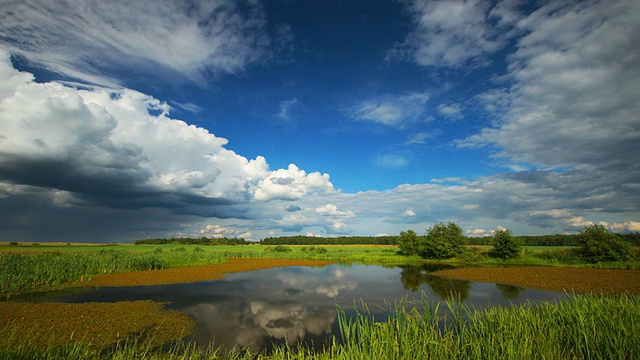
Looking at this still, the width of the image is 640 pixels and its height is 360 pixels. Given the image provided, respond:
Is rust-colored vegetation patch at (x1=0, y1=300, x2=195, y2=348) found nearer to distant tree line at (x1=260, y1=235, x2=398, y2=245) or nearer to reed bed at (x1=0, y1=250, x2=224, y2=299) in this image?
reed bed at (x1=0, y1=250, x2=224, y2=299)

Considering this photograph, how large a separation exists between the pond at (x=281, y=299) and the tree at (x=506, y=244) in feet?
85.7

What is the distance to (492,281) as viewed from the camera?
1077 inches

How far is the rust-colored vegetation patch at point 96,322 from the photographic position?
36.1 ft

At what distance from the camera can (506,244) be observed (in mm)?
46438

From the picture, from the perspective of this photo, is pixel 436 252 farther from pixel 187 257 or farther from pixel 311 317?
pixel 187 257

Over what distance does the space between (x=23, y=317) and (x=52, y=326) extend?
2929 millimetres

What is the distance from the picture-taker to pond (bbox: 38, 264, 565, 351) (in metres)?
12.6

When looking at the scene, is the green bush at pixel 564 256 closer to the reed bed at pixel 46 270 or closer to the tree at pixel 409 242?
the tree at pixel 409 242

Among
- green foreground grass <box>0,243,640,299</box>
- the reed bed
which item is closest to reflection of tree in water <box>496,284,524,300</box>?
green foreground grass <box>0,243,640,299</box>

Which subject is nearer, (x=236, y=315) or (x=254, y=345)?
(x=254, y=345)

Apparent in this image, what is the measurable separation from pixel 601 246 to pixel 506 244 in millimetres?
11620

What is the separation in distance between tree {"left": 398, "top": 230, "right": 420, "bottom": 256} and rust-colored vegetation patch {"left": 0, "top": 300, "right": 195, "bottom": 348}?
51172 mm

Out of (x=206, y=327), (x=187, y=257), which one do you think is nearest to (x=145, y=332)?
(x=206, y=327)

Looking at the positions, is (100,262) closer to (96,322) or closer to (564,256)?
(96,322)
